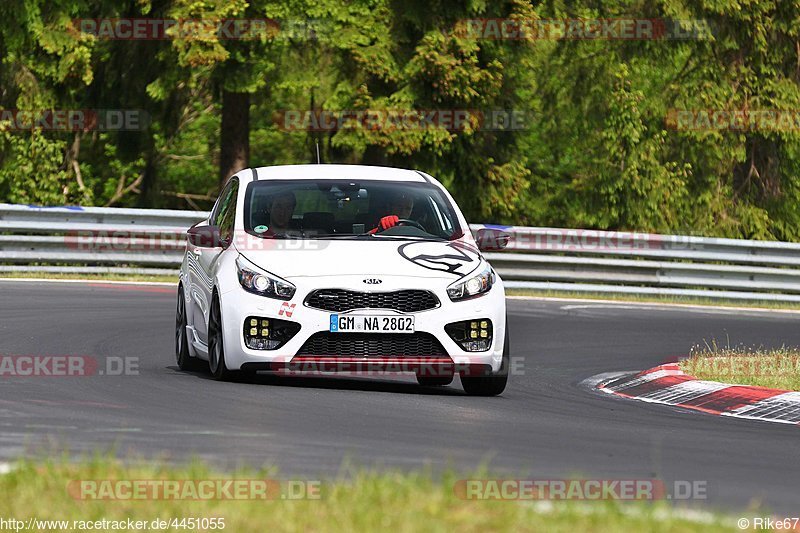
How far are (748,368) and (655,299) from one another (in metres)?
11.0

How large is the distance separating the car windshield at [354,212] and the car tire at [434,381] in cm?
119

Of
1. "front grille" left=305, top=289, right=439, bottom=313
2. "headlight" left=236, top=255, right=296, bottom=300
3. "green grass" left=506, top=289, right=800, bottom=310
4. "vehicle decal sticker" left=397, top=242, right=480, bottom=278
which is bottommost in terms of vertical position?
"green grass" left=506, top=289, right=800, bottom=310

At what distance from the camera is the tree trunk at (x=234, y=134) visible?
31.0 meters

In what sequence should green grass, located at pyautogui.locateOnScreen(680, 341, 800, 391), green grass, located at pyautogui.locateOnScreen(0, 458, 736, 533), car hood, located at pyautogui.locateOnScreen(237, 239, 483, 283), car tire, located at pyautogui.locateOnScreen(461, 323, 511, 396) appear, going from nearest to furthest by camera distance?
green grass, located at pyautogui.locateOnScreen(0, 458, 736, 533), car hood, located at pyautogui.locateOnScreen(237, 239, 483, 283), car tire, located at pyautogui.locateOnScreen(461, 323, 511, 396), green grass, located at pyautogui.locateOnScreen(680, 341, 800, 391)

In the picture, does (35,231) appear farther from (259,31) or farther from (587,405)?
(587,405)

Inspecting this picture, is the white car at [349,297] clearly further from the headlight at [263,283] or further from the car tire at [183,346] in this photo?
the car tire at [183,346]

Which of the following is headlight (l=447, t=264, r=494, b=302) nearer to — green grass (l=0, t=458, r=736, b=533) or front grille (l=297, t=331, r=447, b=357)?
front grille (l=297, t=331, r=447, b=357)

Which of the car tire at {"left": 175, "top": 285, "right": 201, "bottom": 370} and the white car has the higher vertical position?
the white car

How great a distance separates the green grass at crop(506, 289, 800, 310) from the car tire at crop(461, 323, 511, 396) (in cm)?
1220

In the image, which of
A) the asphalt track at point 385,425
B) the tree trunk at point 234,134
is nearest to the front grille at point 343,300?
the asphalt track at point 385,425

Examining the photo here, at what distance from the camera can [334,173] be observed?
41.9 feet

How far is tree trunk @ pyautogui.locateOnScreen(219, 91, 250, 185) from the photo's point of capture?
31047 mm

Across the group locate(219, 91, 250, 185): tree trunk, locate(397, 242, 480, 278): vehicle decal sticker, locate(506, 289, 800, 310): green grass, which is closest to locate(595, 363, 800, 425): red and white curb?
locate(397, 242, 480, 278): vehicle decal sticker

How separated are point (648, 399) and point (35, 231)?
13.3 meters
